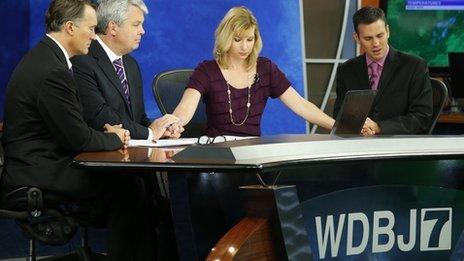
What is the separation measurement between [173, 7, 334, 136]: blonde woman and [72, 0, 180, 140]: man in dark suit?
243 millimetres

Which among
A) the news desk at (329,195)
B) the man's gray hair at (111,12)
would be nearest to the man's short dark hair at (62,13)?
the man's gray hair at (111,12)

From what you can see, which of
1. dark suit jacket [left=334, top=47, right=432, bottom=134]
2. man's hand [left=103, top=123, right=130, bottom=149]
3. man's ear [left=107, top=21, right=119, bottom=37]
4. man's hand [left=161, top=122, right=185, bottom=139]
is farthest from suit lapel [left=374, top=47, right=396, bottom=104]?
man's hand [left=103, top=123, right=130, bottom=149]

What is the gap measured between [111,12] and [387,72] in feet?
4.19

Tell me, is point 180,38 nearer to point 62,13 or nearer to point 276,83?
point 276,83

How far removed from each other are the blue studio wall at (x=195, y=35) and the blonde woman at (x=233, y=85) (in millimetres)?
1529

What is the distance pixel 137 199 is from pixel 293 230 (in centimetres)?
127

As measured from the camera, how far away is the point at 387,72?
12.8 feet

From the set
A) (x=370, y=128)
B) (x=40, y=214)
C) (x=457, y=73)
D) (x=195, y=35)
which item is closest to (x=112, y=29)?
(x=40, y=214)

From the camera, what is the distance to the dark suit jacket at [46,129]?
296 cm

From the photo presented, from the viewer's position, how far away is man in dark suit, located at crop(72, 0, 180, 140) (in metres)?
3.38

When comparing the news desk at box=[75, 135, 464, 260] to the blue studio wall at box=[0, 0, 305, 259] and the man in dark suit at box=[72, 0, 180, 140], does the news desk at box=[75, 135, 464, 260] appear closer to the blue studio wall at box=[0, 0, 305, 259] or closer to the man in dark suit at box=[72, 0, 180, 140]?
the man in dark suit at box=[72, 0, 180, 140]

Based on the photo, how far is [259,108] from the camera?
12.8ft

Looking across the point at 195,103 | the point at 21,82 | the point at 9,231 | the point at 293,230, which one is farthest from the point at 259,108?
the point at 293,230

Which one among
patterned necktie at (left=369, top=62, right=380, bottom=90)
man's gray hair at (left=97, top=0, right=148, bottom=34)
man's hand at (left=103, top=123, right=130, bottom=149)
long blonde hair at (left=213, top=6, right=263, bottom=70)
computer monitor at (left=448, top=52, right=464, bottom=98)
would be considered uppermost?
man's gray hair at (left=97, top=0, right=148, bottom=34)
